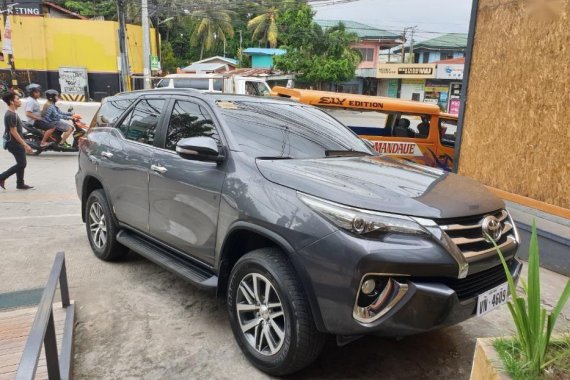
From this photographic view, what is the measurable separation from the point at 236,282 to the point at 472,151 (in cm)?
445

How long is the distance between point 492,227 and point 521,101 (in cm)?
339

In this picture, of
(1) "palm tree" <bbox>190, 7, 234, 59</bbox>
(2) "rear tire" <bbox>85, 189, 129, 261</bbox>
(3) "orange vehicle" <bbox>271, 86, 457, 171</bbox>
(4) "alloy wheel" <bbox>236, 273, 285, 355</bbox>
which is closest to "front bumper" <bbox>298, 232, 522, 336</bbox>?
(4) "alloy wheel" <bbox>236, 273, 285, 355</bbox>

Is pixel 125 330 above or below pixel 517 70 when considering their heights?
below

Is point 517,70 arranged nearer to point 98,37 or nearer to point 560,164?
point 560,164

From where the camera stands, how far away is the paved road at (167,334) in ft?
9.91

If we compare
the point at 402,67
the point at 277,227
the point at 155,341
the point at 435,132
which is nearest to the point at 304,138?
the point at 277,227

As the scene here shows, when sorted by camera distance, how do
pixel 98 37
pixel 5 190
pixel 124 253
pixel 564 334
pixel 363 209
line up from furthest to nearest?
pixel 98 37 → pixel 5 190 → pixel 124 253 → pixel 363 209 → pixel 564 334

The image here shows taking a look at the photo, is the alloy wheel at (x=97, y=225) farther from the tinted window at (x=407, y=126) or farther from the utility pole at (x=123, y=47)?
the utility pole at (x=123, y=47)

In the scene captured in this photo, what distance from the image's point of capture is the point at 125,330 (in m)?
3.49

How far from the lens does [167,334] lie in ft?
11.3

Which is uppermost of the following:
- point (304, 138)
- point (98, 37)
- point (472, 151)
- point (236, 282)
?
point (98, 37)

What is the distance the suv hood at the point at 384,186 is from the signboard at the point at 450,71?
3471 cm

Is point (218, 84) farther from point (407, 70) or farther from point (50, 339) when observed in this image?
point (407, 70)

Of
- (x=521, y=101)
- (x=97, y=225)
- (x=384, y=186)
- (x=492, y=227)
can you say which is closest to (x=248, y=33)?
(x=521, y=101)
